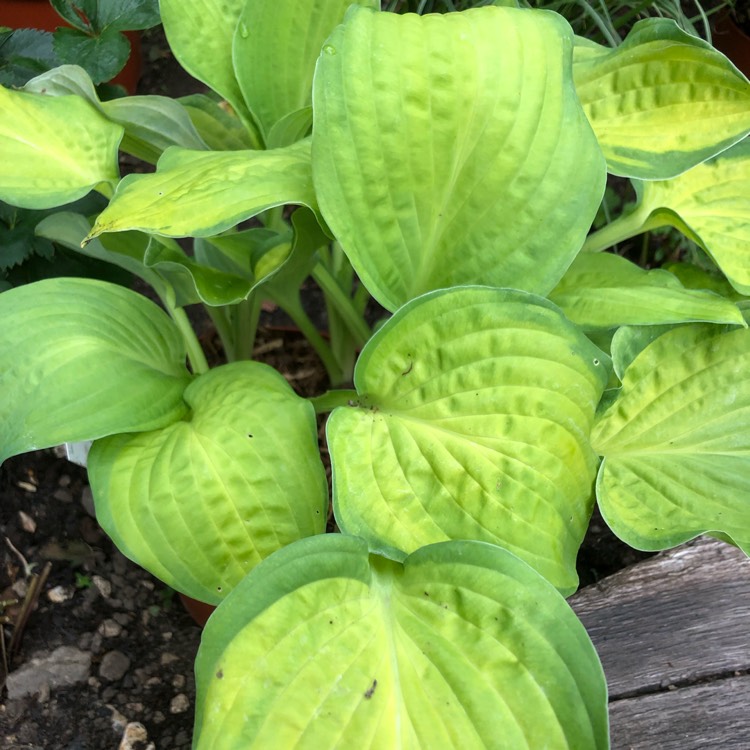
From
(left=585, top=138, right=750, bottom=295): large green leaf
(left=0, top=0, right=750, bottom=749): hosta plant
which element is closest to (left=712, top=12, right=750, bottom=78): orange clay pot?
(left=585, top=138, right=750, bottom=295): large green leaf

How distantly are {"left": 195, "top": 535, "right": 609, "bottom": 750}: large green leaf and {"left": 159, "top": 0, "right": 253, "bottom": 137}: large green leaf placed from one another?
58 centimetres

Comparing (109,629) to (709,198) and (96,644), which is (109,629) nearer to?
(96,644)

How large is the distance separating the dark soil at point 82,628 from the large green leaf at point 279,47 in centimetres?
→ 44

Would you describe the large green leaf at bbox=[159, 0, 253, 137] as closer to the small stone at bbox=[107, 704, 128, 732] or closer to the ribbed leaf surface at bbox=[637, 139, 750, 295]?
the ribbed leaf surface at bbox=[637, 139, 750, 295]

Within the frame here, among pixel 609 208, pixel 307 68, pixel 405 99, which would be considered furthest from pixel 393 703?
pixel 609 208

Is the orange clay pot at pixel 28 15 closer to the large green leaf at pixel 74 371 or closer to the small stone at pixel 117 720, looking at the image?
the large green leaf at pixel 74 371

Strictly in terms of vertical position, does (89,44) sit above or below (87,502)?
above

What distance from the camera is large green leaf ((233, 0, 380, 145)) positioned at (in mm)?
778

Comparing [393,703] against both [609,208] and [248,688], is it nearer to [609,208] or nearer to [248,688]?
[248,688]

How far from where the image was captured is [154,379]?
2.28 ft

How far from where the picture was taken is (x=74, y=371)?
2.13ft

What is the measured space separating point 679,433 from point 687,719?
0.98 ft

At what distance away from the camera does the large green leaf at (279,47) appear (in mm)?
778

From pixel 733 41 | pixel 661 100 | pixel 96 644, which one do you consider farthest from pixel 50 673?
pixel 733 41
